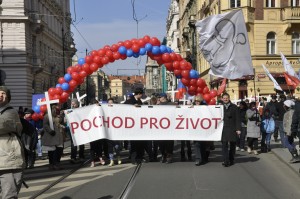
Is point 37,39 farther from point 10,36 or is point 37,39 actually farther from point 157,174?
point 157,174

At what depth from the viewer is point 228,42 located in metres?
14.5

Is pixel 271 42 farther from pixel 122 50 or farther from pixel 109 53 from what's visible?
pixel 109 53

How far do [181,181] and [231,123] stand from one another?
2827mm

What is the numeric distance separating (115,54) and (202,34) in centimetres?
263

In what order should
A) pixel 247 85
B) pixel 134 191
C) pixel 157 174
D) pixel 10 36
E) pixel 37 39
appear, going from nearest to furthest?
pixel 134 191, pixel 157 174, pixel 247 85, pixel 10 36, pixel 37 39

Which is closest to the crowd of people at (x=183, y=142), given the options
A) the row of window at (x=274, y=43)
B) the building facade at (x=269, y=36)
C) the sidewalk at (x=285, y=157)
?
the sidewalk at (x=285, y=157)

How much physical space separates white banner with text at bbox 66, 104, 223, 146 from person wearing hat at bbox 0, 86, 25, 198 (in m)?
6.55

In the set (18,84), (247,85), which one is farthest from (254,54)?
(18,84)

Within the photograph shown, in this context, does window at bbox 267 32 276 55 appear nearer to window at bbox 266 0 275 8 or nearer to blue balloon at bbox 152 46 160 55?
window at bbox 266 0 275 8

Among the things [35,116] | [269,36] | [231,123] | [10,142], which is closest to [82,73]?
[35,116]

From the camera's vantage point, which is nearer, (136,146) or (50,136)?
(50,136)

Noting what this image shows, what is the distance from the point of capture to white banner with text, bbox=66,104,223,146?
1252cm

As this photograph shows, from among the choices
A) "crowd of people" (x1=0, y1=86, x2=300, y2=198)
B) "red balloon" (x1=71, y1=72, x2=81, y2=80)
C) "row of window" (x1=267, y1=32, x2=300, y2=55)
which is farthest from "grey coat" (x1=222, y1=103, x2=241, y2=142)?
"row of window" (x1=267, y1=32, x2=300, y2=55)

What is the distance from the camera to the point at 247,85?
119ft
